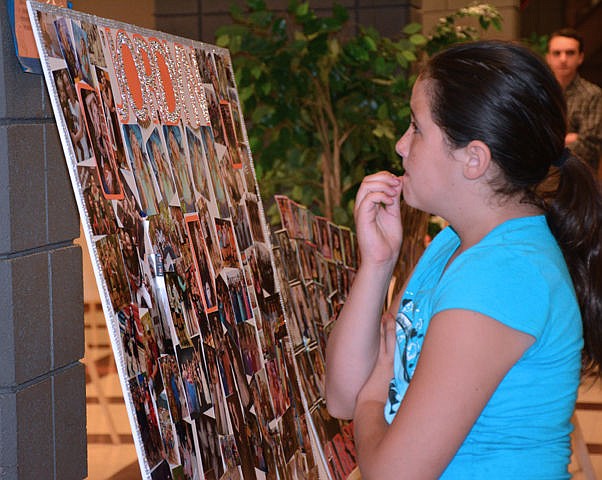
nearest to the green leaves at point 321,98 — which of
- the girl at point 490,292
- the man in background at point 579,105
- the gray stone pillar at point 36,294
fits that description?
the man in background at point 579,105

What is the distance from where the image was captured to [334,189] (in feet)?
14.5

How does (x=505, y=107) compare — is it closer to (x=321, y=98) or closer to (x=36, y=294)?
(x=36, y=294)

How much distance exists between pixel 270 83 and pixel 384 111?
535mm

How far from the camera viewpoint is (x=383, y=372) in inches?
58.7

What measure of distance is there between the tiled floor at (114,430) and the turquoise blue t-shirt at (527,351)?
6.54ft

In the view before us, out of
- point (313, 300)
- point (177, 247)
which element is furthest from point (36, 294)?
point (313, 300)

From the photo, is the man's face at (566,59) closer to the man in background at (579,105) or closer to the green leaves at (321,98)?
the man in background at (579,105)

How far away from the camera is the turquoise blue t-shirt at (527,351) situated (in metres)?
1.23

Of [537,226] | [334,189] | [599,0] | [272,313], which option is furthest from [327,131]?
[599,0]

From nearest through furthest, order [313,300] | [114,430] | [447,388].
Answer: [447,388], [313,300], [114,430]

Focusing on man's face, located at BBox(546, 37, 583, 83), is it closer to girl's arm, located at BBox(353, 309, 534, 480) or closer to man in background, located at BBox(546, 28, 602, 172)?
man in background, located at BBox(546, 28, 602, 172)

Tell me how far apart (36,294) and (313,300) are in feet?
2.71

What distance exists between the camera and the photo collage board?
4.76ft

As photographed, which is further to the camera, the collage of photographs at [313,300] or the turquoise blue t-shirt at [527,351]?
the collage of photographs at [313,300]
